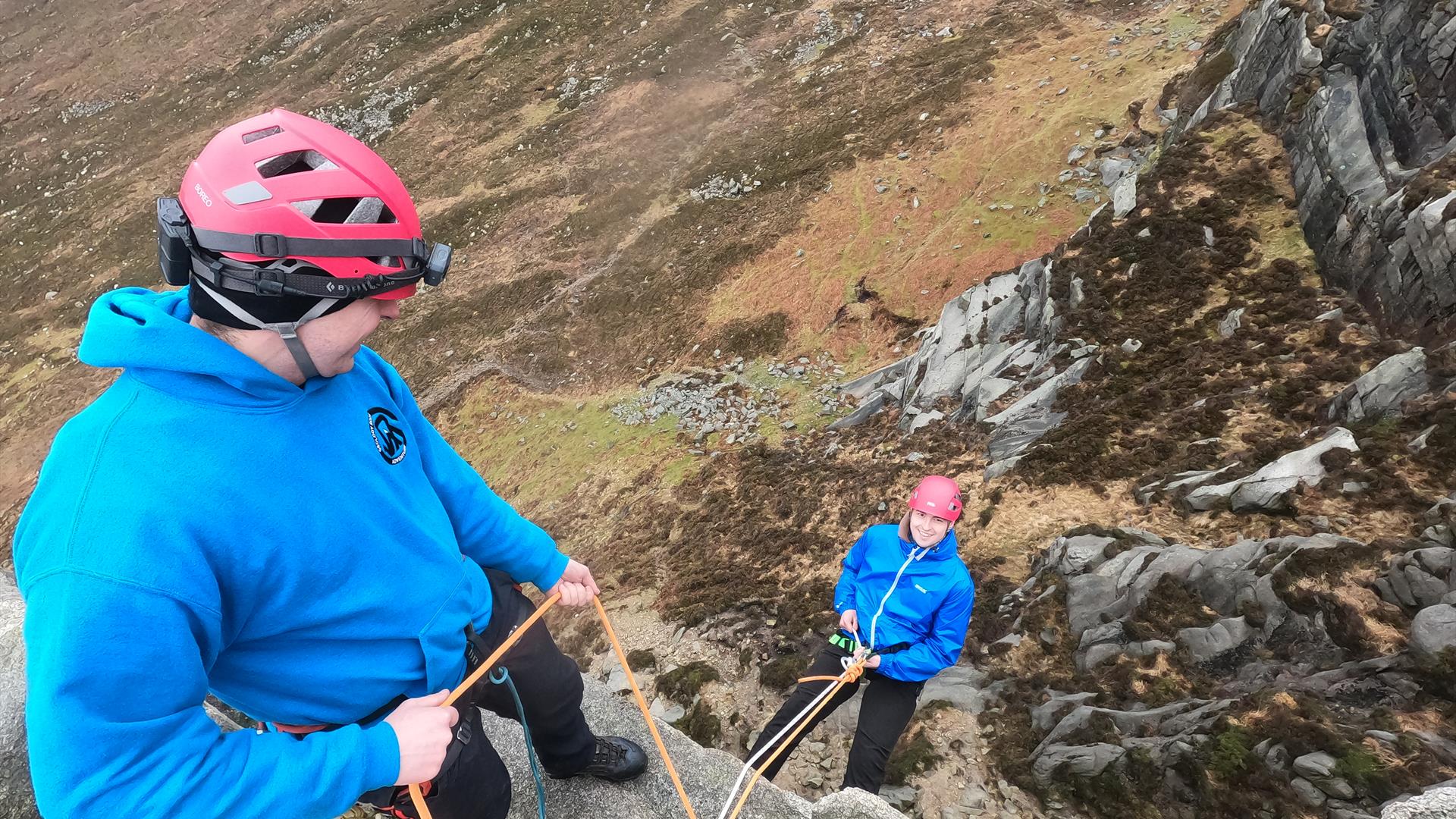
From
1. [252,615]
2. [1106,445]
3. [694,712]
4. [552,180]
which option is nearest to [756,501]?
[694,712]

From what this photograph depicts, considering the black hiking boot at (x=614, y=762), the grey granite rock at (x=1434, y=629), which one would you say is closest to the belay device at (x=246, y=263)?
the black hiking boot at (x=614, y=762)

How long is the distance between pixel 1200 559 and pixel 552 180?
29732mm

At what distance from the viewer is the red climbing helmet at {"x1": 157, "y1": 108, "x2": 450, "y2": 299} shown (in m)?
2.35

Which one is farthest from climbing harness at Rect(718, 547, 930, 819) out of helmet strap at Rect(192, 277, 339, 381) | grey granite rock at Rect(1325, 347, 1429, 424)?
grey granite rock at Rect(1325, 347, 1429, 424)

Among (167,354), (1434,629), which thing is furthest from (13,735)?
(1434,629)

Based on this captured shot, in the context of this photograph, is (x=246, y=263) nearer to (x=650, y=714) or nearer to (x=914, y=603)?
(x=650, y=714)

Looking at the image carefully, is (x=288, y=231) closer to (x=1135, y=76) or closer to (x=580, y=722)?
(x=580, y=722)

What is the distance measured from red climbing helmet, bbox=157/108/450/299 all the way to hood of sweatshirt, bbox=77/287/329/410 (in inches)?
8.1

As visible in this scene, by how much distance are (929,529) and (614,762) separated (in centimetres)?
322

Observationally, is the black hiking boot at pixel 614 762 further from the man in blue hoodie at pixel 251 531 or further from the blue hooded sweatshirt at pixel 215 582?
the blue hooded sweatshirt at pixel 215 582

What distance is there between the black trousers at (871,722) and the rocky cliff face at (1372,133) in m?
8.51

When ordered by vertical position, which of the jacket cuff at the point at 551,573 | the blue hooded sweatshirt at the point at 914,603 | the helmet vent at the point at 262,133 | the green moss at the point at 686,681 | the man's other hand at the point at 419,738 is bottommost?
the green moss at the point at 686,681

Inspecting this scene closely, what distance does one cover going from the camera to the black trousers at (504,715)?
11.2ft

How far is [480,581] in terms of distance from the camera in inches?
139
